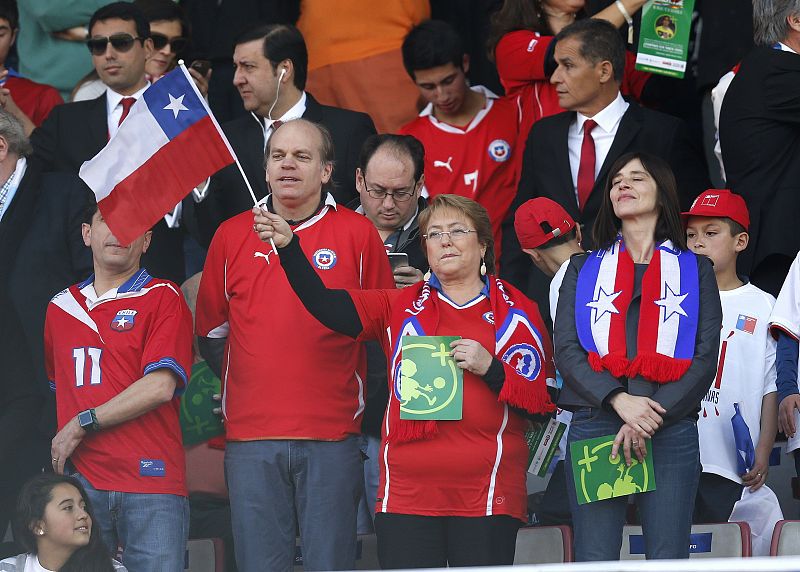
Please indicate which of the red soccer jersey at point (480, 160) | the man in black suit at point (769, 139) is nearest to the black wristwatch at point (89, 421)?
the red soccer jersey at point (480, 160)

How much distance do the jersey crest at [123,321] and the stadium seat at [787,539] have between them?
260cm

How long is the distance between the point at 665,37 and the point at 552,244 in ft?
5.39

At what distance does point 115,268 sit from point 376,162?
1.18 metres

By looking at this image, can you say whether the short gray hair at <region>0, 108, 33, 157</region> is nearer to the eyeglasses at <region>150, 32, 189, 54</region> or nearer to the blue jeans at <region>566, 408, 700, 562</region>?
the eyeglasses at <region>150, 32, 189, 54</region>

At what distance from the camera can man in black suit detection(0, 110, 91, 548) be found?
251 inches

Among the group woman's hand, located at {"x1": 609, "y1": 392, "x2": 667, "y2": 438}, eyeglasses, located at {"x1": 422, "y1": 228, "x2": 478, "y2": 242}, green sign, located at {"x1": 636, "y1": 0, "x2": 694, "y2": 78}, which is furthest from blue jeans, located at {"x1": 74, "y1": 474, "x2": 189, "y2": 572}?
green sign, located at {"x1": 636, "y1": 0, "x2": 694, "y2": 78}

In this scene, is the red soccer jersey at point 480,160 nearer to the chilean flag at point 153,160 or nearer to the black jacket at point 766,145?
the black jacket at point 766,145

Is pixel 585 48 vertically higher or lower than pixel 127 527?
higher

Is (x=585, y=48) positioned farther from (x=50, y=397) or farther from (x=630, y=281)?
(x=50, y=397)

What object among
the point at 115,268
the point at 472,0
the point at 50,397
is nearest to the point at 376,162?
the point at 115,268

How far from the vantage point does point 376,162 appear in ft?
21.0

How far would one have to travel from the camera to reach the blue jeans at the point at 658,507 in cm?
519

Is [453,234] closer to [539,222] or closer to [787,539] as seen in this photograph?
[539,222]

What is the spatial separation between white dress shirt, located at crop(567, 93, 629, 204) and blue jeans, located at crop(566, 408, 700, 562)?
A: 1848mm
